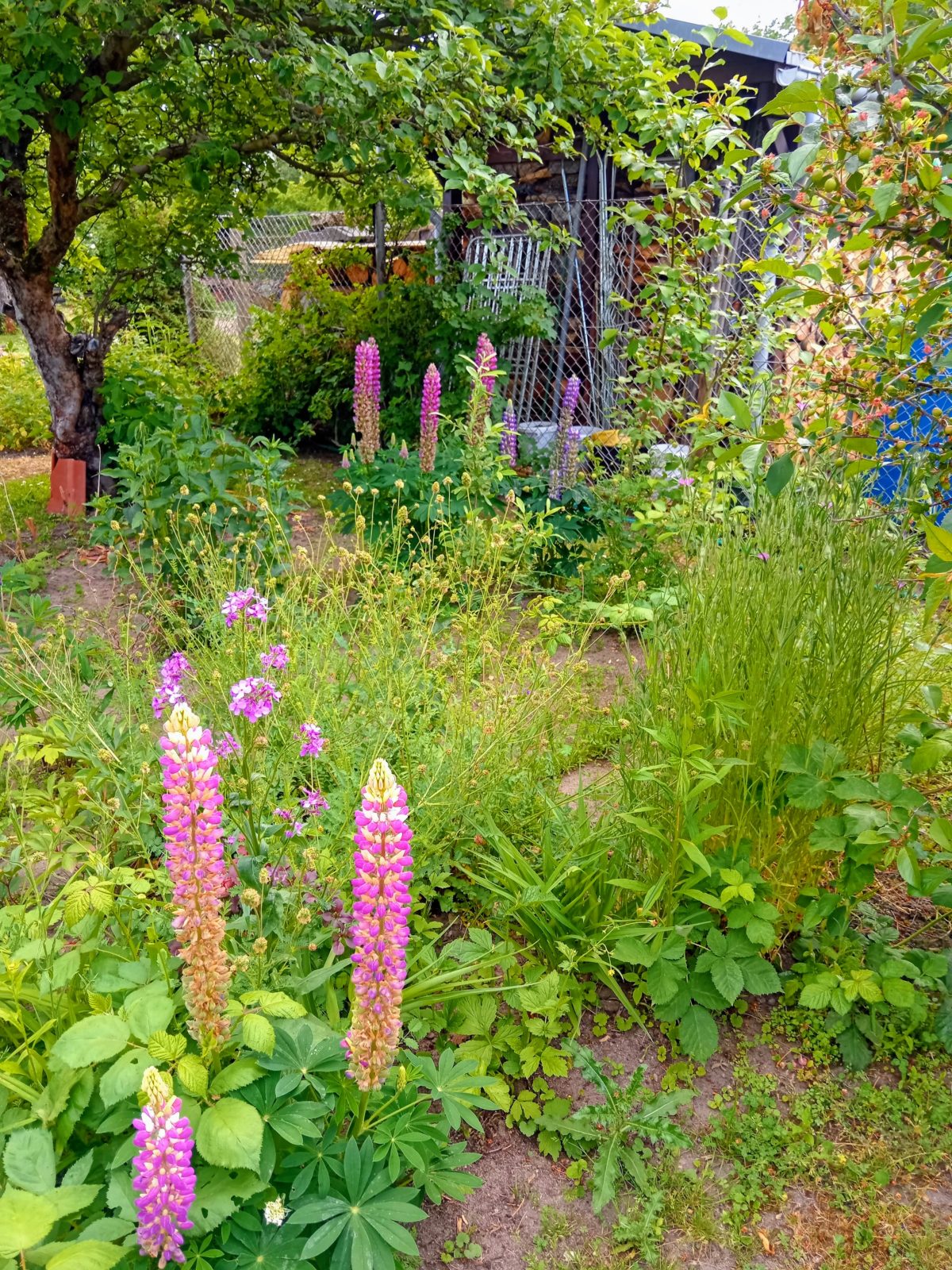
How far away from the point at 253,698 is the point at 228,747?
191mm

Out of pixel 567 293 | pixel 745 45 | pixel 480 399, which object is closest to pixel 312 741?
Result: pixel 480 399

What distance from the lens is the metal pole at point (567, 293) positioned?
7.14 m

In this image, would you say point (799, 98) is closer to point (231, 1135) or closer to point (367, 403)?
point (231, 1135)

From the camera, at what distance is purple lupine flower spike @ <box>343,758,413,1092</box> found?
1327 mm

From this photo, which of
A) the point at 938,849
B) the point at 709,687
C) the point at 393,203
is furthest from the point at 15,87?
the point at 938,849

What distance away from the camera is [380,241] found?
855cm

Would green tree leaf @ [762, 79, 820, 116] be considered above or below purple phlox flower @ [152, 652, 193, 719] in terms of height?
above

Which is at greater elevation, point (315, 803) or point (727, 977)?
point (315, 803)

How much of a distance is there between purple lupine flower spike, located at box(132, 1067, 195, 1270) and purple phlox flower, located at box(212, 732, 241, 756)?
0.92 meters

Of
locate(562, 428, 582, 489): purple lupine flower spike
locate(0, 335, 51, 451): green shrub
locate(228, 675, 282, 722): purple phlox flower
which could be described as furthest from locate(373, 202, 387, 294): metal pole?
locate(228, 675, 282, 722): purple phlox flower

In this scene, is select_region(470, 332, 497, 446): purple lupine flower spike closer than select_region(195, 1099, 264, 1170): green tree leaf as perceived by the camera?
No

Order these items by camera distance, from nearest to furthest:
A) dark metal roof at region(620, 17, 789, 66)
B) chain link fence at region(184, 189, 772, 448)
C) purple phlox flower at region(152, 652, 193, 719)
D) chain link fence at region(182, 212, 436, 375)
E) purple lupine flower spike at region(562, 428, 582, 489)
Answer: purple phlox flower at region(152, 652, 193, 719), chain link fence at region(184, 189, 772, 448), purple lupine flower spike at region(562, 428, 582, 489), dark metal roof at region(620, 17, 789, 66), chain link fence at region(182, 212, 436, 375)

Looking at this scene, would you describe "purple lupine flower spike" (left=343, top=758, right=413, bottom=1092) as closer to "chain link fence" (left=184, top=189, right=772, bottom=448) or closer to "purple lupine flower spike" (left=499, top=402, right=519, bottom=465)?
"chain link fence" (left=184, top=189, right=772, bottom=448)

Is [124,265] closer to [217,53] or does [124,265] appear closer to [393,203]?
[217,53]
